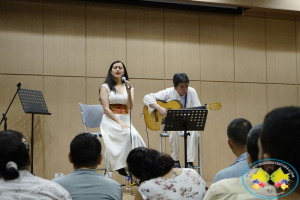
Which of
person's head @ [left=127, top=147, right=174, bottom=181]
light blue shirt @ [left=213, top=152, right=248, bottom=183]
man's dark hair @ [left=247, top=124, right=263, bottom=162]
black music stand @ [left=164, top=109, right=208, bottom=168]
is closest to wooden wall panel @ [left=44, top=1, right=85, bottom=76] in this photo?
black music stand @ [left=164, top=109, right=208, bottom=168]

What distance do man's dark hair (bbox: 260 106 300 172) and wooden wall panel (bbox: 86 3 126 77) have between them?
18.1 ft

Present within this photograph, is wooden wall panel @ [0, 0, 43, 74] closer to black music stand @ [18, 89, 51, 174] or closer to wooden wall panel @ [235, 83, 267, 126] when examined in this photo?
black music stand @ [18, 89, 51, 174]

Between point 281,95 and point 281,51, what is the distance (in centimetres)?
87

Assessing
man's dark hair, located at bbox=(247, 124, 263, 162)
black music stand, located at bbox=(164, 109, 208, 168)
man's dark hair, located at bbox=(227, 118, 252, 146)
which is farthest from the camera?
black music stand, located at bbox=(164, 109, 208, 168)

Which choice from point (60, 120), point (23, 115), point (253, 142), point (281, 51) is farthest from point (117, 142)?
point (281, 51)

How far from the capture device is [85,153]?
6.88 ft

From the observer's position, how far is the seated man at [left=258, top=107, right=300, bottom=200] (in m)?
0.90

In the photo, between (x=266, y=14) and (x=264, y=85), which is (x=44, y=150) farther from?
(x=266, y=14)

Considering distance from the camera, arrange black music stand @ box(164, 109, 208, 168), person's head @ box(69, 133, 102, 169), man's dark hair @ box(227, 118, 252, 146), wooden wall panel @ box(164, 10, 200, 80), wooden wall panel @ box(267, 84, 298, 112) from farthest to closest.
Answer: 1. wooden wall panel @ box(267, 84, 298, 112)
2. wooden wall panel @ box(164, 10, 200, 80)
3. black music stand @ box(164, 109, 208, 168)
4. man's dark hair @ box(227, 118, 252, 146)
5. person's head @ box(69, 133, 102, 169)

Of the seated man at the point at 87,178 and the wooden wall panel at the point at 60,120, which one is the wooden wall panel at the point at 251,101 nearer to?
the wooden wall panel at the point at 60,120

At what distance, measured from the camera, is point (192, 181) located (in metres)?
2.20

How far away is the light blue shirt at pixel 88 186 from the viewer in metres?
1.94

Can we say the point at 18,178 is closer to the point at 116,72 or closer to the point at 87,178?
the point at 87,178

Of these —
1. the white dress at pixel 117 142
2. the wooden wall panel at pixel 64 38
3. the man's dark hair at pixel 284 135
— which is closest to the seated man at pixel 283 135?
the man's dark hair at pixel 284 135
